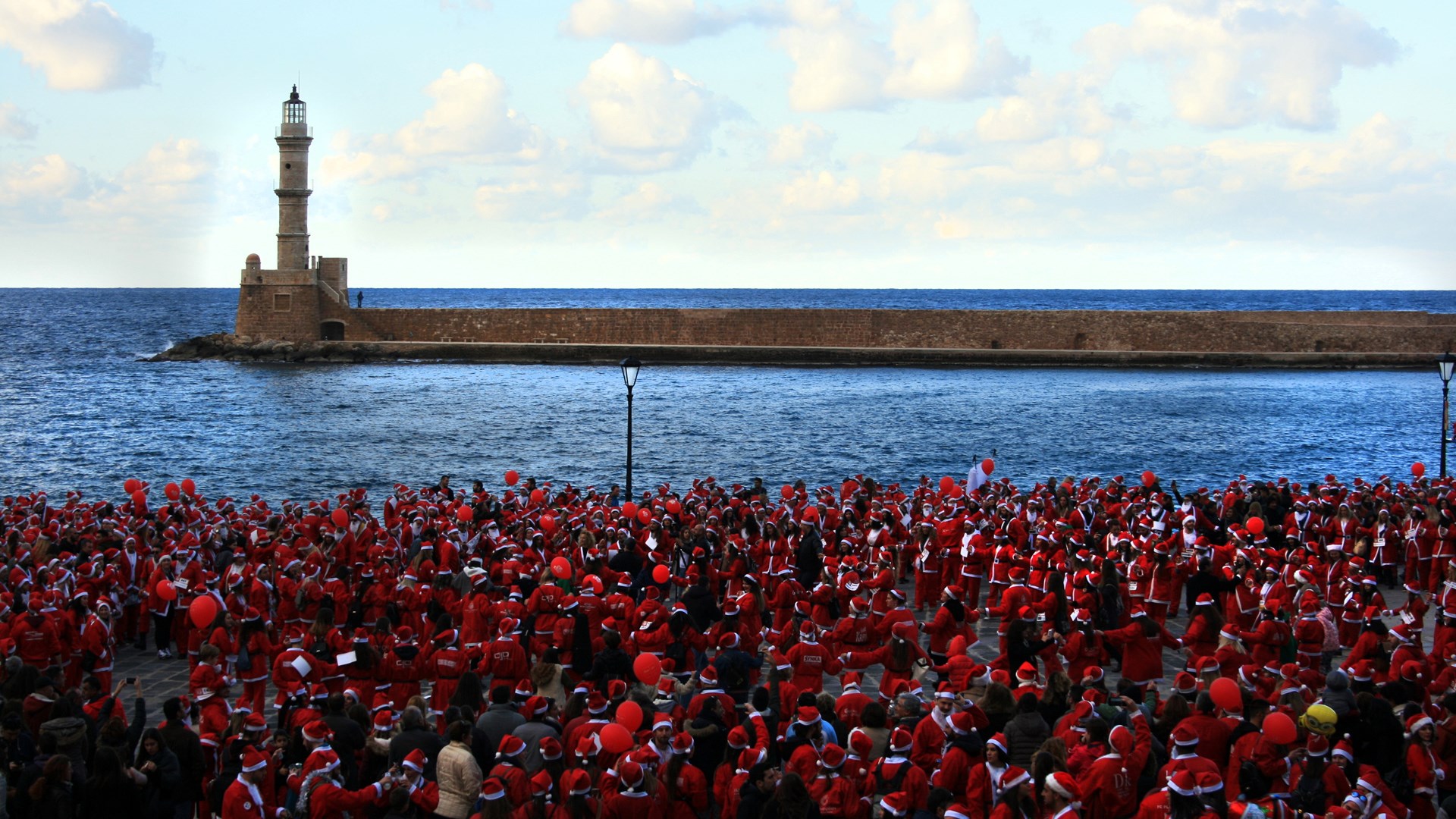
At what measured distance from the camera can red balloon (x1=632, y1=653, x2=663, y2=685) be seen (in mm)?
8359

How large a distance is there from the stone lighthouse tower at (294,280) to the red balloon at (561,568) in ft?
171

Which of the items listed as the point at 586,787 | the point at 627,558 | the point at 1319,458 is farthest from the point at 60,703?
the point at 1319,458

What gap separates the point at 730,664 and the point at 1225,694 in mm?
3399

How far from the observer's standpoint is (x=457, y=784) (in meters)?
6.93

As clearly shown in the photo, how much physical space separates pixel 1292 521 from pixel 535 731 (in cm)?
1276

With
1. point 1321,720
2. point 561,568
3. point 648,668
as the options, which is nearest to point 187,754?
point 648,668

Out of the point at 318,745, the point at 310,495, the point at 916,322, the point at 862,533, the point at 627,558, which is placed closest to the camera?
the point at 318,745

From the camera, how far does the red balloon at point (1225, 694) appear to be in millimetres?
7543

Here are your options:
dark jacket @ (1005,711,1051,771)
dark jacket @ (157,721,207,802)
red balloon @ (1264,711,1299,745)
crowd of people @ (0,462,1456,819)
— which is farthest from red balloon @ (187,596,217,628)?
red balloon @ (1264,711,1299,745)

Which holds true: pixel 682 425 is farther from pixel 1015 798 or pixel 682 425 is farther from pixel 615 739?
pixel 1015 798

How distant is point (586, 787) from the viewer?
6.58m

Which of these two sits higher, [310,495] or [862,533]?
[862,533]

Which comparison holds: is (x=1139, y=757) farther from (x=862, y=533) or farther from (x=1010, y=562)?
(x=862, y=533)

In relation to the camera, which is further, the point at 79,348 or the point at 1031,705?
the point at 79,348
